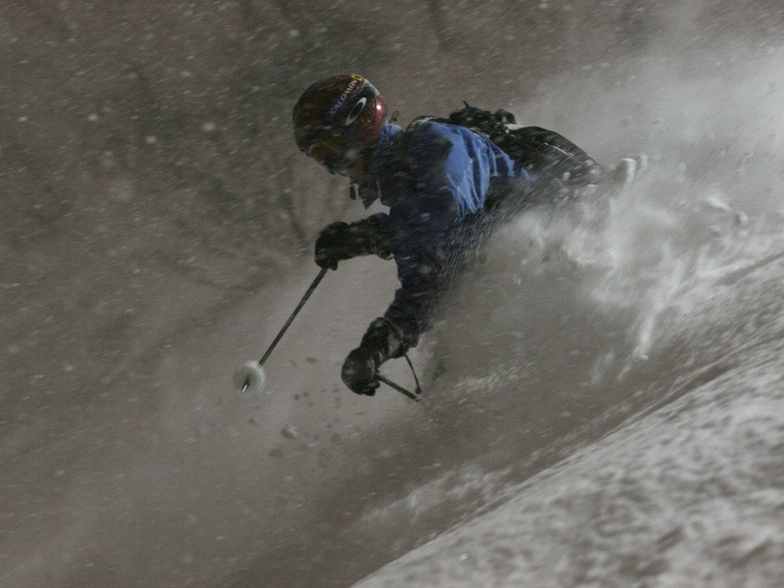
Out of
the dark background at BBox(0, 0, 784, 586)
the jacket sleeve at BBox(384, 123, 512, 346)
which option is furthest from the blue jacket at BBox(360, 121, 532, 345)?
the dark background at BBox(0, 0, 784, 586)

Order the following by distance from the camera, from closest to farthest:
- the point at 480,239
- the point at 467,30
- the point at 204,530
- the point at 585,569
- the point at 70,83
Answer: the point at 585,569 < the point at 480,239 < the point at 204,530 < the point at 70,83 < the point at 467,30

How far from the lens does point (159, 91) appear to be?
4344mm

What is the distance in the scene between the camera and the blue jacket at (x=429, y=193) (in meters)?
2.29

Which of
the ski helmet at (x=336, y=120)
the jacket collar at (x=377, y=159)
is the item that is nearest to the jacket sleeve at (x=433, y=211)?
the jacket collar at (x=377, y=159)

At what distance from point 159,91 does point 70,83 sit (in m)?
0.48

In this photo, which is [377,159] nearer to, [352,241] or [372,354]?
[352,241]

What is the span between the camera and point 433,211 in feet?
7.58

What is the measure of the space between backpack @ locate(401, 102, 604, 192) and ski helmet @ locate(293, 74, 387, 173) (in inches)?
9.5

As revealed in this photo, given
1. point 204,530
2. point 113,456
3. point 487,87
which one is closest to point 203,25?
point 487,87

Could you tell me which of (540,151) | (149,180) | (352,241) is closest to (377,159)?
(352,241)

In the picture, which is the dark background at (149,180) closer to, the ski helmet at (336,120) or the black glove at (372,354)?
the black glove at (372,354)

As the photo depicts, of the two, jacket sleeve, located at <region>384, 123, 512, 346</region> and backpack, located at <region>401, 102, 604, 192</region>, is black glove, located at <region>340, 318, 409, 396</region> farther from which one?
backpack, located at <region>401, 102, 604, 192</region>

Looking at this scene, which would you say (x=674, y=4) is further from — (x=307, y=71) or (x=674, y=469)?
(x=674, y=469)

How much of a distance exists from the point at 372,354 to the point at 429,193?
55 centimetres
